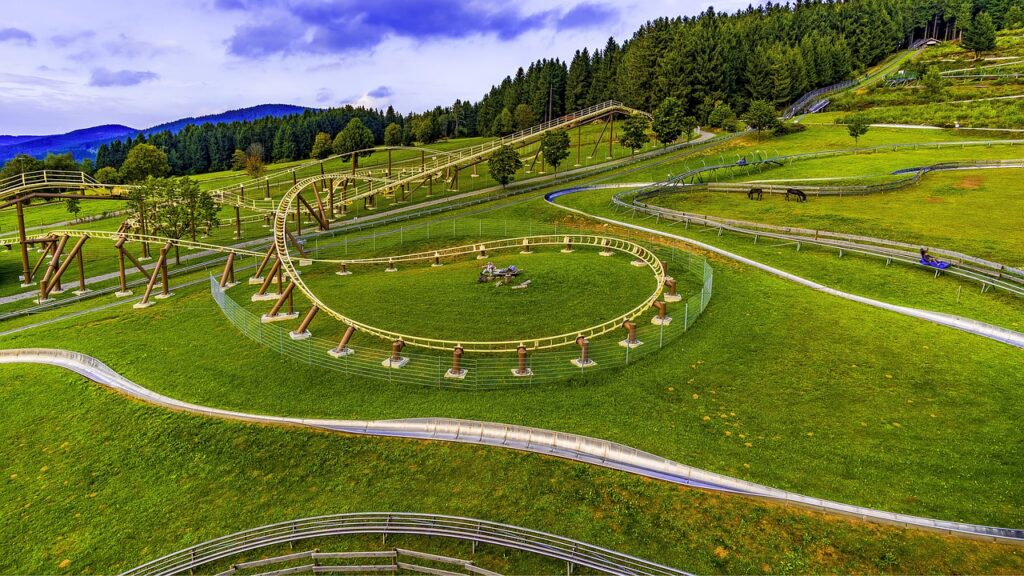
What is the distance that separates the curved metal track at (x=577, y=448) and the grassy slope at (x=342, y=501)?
47 cm

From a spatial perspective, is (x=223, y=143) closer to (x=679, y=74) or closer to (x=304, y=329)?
(x=679, y=74)

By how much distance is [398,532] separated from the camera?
687 inches

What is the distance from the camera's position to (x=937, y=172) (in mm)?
63375

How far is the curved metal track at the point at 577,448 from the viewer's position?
16.8m

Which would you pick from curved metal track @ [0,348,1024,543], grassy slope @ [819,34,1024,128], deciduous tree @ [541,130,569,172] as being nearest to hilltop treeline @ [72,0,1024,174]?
grassy slope @ [819,34,1024,128]

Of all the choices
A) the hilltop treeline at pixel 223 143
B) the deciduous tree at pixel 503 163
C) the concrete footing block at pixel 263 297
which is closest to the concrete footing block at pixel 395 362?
the concrete footing block at pixel 263 297

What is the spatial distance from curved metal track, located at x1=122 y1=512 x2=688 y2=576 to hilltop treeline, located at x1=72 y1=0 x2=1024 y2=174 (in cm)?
10379

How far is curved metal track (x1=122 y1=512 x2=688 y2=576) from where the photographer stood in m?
15.9

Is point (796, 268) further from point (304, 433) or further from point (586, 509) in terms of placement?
point (304, 433)

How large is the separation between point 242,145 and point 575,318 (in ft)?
548

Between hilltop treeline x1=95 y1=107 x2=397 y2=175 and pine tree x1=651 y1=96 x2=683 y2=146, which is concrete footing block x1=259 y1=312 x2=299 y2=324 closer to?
pine tree x1=651 y1=96 x2=683 y2=146

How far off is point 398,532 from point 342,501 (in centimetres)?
298

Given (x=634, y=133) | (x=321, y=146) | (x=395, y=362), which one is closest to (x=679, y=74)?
(x=634, y=133)

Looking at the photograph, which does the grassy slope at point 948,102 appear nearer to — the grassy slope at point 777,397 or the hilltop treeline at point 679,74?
the hilltop treeline at point 679,74
